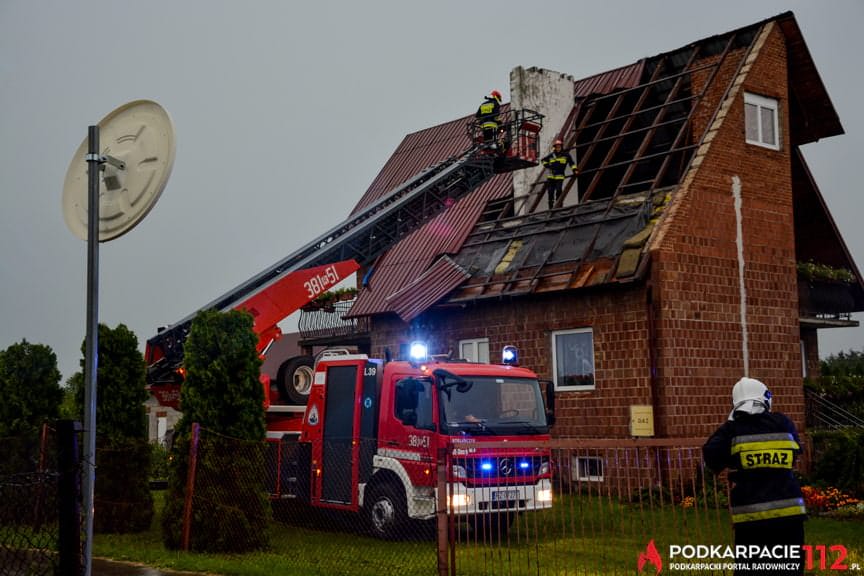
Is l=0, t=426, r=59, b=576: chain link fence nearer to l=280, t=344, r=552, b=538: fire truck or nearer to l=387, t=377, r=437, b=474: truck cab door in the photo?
l=280, t=344, r=552, b=538: fire truck

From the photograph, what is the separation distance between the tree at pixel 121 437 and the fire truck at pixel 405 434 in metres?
1.92

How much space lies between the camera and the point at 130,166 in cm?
706

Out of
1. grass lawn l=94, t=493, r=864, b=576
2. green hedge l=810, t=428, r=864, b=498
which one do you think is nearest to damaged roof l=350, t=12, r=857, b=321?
green hedge l=810, t=428, r=864, b=498

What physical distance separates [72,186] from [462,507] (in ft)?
20.1

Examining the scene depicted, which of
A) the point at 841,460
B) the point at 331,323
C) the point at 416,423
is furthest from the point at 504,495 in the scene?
the point at 331,323

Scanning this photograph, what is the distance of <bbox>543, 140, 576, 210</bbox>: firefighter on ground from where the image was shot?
2128cm

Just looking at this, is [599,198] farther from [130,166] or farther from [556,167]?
[130,166]

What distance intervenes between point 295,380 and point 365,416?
2.78m

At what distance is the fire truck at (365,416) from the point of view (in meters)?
12.4

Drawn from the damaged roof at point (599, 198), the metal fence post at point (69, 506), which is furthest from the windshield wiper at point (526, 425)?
the metal fence post at point (69, 506)

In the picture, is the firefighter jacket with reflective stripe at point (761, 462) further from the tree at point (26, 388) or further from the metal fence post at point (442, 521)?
the tree at point (26, 388)

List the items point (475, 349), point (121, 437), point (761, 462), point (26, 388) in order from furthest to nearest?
1. point (475, 349)
2. point (26, 388)
3. point (121, 437)
4. point (761, 462)

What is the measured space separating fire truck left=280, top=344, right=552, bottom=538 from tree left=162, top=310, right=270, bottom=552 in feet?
2.71

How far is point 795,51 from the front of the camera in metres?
21.7
